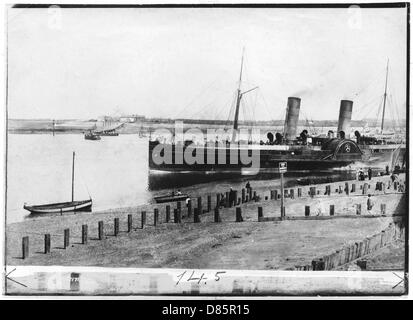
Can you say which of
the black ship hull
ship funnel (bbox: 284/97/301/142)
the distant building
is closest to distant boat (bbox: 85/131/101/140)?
the distant building

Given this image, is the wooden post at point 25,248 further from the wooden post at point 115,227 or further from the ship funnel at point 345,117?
the ship funnel at point 345,117

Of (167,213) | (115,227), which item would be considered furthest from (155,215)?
(115,227)

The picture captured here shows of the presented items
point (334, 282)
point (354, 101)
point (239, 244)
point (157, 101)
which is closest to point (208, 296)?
point (239, 244)

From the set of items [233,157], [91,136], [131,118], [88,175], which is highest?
[131,118]

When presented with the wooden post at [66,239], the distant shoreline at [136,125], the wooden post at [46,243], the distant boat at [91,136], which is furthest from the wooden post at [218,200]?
the wooden post at [46,243]

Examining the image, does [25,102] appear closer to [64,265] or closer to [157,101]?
[157,101]

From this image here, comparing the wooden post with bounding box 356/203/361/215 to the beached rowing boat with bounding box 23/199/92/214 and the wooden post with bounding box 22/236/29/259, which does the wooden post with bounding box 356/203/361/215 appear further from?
the wooden post with bounding box 22/236/29/259

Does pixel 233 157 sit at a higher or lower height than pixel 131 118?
lower

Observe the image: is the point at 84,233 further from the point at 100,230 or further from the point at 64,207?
the point at 64,207
